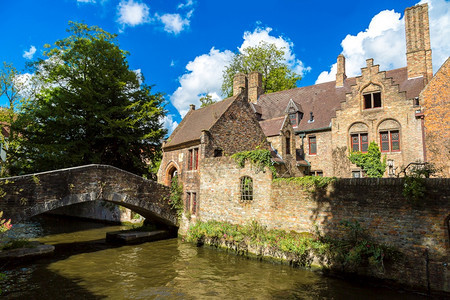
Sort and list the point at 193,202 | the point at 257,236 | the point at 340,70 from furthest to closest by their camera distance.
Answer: the point at 340,70, the point at 193,202, the point at 257,236

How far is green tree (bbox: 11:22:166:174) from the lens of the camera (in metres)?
17.8

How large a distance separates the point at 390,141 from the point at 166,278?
53.8 ft

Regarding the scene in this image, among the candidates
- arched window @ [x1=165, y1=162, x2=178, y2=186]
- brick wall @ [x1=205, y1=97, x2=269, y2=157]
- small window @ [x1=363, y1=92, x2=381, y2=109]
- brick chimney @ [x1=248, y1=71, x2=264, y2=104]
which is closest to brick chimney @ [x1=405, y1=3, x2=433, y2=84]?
small window @ [x1=363, y1=92, x2=381, y2=109]

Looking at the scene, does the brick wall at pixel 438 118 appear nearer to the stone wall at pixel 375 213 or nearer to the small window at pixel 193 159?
the stone wall at pixel 375 213

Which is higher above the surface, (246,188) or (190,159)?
(190,159)

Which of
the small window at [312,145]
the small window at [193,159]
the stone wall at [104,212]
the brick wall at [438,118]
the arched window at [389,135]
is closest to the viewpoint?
the brick wall at [438,118]

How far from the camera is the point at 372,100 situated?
19484 mm

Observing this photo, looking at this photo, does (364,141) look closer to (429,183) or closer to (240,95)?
(240,95)

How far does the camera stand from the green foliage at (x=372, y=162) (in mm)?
18672

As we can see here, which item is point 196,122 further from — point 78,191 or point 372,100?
point 372,100

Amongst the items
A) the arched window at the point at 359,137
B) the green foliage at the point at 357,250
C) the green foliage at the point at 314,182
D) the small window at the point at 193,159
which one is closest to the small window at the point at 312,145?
the arched window at the point at 359,137

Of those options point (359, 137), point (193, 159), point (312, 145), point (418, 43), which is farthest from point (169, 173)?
point (418, 43)

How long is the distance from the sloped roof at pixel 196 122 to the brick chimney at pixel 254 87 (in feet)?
Result: 27.5

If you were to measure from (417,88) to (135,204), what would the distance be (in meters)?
19.4
